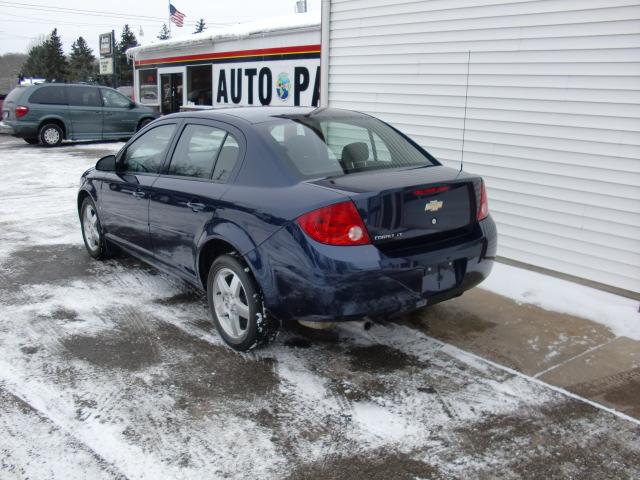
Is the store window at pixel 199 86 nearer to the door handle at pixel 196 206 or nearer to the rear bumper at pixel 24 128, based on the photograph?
the rear bumper at pixel 24 128

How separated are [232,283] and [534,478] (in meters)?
2.12

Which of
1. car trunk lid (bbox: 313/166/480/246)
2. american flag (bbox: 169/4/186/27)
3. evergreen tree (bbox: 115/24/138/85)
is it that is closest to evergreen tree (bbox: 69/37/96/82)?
evergreen tree (bbox: 115/24/138/85)

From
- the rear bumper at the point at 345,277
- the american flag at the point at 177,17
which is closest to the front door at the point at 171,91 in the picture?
the american flag at the point at 177,17

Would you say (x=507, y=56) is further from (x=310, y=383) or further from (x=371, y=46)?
(x=310, y=383)

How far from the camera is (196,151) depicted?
4371 millimetres

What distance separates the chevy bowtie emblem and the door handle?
1501 millimetres

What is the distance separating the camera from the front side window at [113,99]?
17250mm

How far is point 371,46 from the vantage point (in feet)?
24.8

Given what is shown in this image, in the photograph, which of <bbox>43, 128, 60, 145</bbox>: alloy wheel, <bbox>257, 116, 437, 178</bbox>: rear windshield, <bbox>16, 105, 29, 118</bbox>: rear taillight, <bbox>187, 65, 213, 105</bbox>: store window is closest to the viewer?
<bbox>257, 116, 437, 178</bbox>: rear windshield

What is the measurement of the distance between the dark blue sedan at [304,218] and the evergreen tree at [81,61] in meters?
70.3

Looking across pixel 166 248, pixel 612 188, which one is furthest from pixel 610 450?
pixel 166 248

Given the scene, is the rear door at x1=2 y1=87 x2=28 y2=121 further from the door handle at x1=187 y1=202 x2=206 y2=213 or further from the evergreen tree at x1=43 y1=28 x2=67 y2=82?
the evergreen tree at x1=43 y1=28 x2=67 y2=82

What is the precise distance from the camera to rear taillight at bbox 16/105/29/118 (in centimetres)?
1603

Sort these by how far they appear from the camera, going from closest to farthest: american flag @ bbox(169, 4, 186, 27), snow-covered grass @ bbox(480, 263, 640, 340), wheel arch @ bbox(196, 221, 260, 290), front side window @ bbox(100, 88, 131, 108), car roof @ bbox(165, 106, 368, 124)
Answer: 1. wheel arch @ bbox(196, 221, 260, 290)
2. car roof @ bbox(165, 106, 368, 124)
3. snow-covered grass @ bbox(480, 263, 640, 340)
4. front side window @ bbox(100, 88, 131, 108)
5. american flag @ bbox(169, 4, 186, 27)
